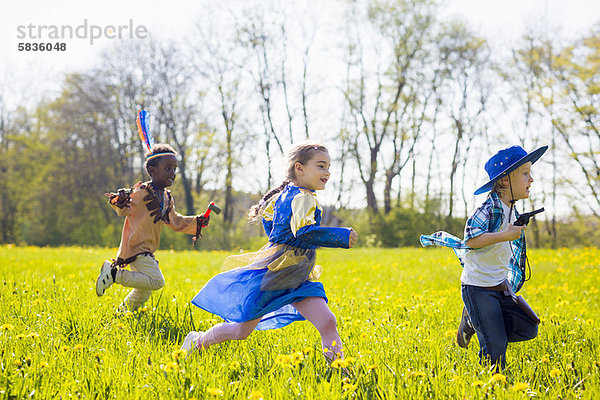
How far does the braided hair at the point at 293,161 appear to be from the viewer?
11.0 ft

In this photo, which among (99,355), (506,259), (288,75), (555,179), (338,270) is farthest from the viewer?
(288,75)

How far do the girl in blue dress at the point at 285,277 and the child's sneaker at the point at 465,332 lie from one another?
112 centimetres

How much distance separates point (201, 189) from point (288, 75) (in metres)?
9.43

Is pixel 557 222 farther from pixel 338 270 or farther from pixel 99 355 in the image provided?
pixel 99 355

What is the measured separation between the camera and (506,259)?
3.48 meters

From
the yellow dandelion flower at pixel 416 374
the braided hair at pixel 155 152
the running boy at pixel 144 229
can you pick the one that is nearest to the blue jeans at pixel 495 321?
the yellow dandelion flower at pixel 416 374

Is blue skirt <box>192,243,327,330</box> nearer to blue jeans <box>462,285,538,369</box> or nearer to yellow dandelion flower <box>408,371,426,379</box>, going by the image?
yellow dandelion flower <box>408,371,426,379</box>

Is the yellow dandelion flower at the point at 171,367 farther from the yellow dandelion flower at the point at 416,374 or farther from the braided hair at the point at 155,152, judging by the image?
the braided hair at the point at 155,152

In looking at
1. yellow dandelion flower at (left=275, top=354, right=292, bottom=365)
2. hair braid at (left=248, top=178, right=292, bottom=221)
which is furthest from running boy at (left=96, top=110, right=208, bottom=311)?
yellow dandelion flower at (left=275, top=354, right=292, bottom=365)

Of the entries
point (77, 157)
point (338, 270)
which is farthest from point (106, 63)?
point (338, 270)

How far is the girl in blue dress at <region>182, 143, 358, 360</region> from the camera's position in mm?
3180

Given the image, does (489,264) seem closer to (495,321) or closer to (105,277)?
(495,321)

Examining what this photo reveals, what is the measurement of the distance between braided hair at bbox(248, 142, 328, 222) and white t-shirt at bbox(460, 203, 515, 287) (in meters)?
1.30

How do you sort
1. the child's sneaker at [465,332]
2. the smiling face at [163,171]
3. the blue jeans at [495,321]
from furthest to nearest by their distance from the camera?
the smiling face at [163,171] → the child's sneaker at [465,332] → the blue jeans at [495,321]
